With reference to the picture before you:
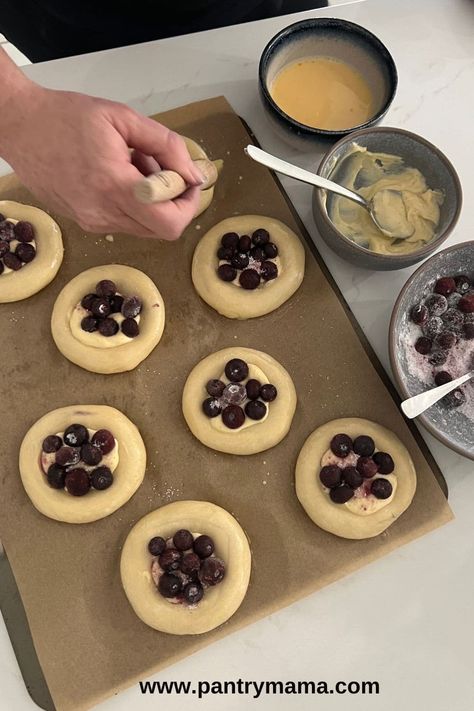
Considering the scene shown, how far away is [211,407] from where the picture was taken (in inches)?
44.8

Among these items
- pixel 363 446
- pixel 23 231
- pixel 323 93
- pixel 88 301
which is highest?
pixel 323 93

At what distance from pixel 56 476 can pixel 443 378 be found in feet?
2.39

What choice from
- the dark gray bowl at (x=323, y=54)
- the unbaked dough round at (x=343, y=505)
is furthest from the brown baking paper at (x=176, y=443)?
the dark gray bowl at (x=323, y=54)

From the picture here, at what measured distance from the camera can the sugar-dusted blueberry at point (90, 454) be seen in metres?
1.11

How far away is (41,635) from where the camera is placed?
105 cm

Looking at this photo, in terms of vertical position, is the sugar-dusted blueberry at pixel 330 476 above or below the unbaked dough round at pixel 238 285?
below

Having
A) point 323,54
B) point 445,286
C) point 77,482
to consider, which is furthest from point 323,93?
point 77,482

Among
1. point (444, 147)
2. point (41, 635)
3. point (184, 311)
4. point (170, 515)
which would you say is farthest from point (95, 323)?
point (444, 147)

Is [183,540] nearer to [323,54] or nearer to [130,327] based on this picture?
[130,327]

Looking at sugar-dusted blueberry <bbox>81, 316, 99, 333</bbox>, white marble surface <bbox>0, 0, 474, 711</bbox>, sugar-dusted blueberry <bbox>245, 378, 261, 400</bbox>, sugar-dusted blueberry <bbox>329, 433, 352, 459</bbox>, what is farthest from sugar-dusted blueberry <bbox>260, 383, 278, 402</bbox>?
sugar-dusted blueberry <bbox>81, 316, 99, 333</bbox>

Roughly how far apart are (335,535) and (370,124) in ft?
2.55

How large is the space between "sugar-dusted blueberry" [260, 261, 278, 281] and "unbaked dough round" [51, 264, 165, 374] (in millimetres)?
211

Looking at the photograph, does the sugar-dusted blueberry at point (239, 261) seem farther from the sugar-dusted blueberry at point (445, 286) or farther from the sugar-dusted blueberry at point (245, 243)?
the sugar-dusted blueberry at point (445, 286)

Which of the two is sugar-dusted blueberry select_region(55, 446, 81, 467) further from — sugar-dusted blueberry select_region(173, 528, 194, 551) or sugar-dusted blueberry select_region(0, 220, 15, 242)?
sugar-dusted blueberry select_region(0, 220, 15, 242)
